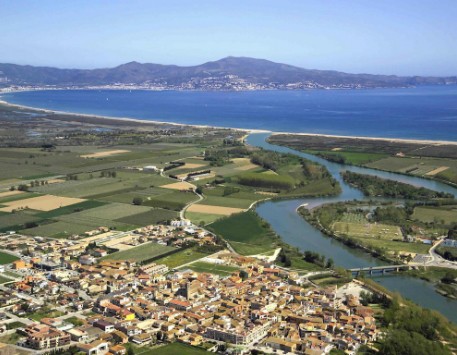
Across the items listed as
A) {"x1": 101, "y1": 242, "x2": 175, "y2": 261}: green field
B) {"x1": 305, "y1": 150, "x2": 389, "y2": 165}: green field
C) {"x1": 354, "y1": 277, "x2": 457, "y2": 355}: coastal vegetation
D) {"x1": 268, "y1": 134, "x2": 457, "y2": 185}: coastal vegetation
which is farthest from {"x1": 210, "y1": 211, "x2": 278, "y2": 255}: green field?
{"x1": 305, "y1": 150, "x2": 389, "y2": 165}: green field

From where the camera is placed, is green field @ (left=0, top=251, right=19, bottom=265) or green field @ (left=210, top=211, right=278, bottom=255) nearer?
green field @ (left=0, top=251, right=19, bottom=265)

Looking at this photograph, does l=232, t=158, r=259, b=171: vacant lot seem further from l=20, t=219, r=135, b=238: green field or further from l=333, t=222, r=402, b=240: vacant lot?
l=20, t=219, r=135, b=238: green field

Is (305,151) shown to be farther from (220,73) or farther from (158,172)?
(220,73)

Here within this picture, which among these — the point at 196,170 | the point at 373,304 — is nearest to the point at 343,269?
the point at 373,304

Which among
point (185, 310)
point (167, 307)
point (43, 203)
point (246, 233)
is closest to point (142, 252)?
A: point (246, 233)

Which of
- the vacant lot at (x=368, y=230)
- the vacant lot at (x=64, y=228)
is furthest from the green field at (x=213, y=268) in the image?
the vacant lot at (x=368, y=230)
